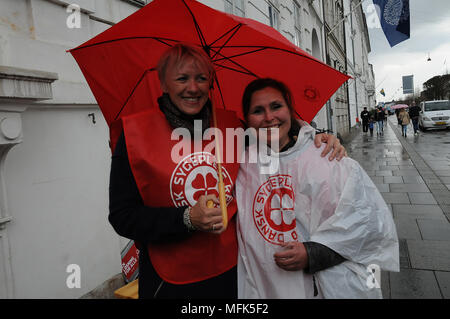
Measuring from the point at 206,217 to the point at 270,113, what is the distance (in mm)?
684

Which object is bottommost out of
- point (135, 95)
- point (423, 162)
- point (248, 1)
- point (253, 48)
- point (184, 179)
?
point (423, 162)

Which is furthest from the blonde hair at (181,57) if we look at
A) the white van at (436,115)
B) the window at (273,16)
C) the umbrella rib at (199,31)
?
the white van at (436,115)

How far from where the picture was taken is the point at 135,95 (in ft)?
6.47

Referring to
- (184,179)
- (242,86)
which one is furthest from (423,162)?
(184,179)

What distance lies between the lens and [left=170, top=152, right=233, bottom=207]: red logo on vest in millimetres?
1513

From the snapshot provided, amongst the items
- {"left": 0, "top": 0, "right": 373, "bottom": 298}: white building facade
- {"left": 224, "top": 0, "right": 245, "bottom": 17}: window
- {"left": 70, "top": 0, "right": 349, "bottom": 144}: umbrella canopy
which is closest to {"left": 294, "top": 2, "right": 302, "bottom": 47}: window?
{"left": 224, "top": 0, "right": 245, "bottom": 17}: window

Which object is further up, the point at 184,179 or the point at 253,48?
the point at 253,48

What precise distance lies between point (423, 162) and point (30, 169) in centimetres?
1030

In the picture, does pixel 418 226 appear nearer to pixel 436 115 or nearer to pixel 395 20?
pixel 395 20

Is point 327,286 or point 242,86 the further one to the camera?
point 242,86

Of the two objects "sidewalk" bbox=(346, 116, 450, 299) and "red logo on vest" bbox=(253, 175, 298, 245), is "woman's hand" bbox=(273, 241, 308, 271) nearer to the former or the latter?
"red logo on vest" bbox=(253, 175, 298, 245)
